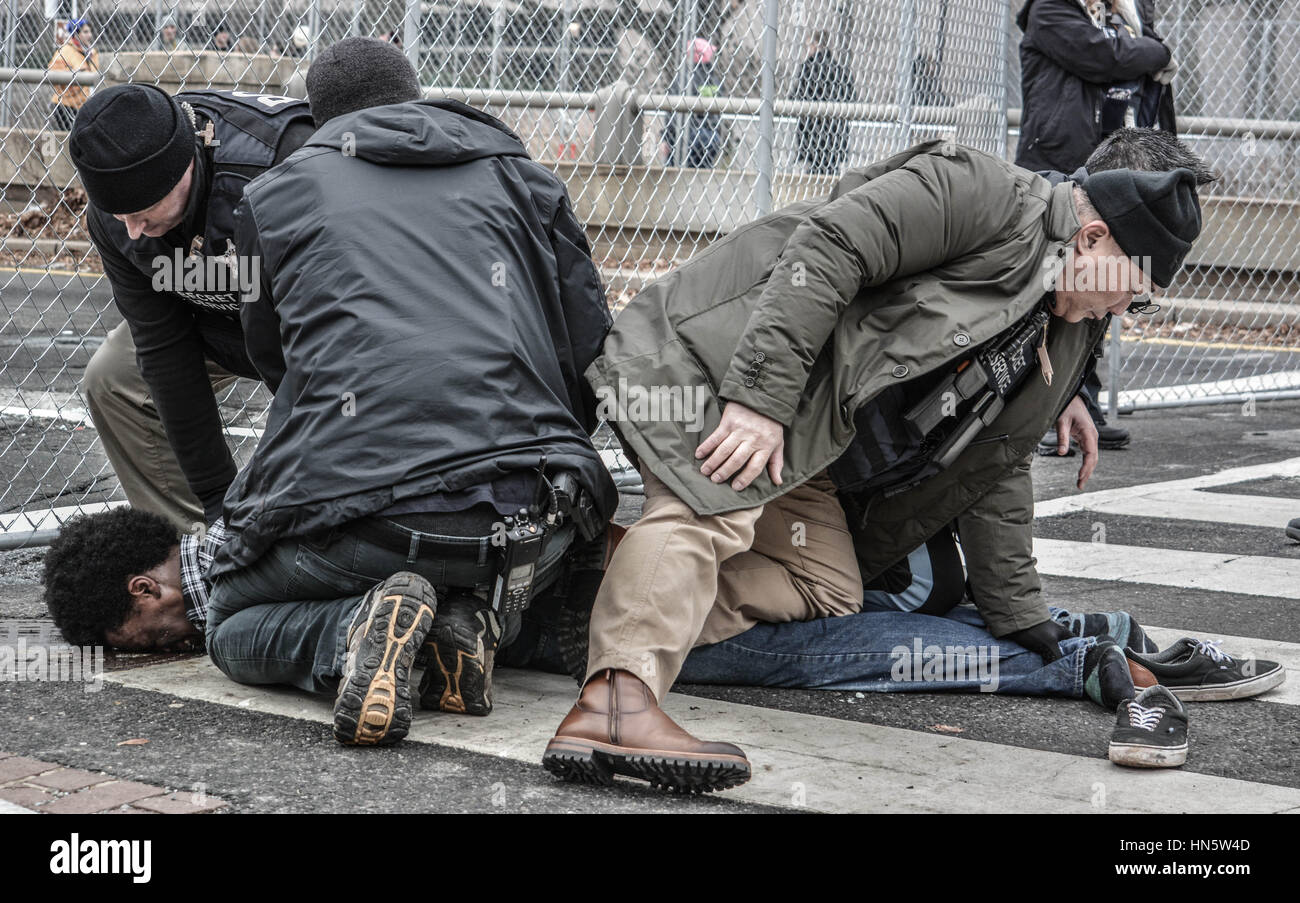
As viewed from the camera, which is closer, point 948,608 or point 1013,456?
point 1013,456

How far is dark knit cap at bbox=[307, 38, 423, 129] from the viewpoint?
12.2 ft

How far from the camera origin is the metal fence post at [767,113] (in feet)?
19.8

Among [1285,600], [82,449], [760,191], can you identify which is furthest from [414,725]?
[82,449]

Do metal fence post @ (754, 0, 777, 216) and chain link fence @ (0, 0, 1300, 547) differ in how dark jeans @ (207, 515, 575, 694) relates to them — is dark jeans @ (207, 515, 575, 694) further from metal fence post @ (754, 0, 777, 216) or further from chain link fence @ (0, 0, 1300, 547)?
metal fence post @ (754, 0, 777, 216)

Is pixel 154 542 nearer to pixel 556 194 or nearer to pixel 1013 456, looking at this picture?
pixel 556 194

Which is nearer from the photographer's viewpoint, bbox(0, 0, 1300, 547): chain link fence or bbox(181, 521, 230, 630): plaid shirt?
bbox(181, 521, 230, 630): plaid shirt

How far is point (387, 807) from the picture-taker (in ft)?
9.04

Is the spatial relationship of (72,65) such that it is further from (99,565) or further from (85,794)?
(85,794)

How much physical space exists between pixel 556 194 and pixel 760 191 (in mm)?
2770

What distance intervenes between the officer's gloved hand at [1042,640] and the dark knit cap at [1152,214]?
A: 34.7 inches

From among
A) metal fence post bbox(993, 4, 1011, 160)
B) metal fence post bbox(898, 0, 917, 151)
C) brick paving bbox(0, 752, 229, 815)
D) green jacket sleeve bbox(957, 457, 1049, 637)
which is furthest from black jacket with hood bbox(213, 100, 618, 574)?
metal fence post bbox(993, 4, 1011, 160)

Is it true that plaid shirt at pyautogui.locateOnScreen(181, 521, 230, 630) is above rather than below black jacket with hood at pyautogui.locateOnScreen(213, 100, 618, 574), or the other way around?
below

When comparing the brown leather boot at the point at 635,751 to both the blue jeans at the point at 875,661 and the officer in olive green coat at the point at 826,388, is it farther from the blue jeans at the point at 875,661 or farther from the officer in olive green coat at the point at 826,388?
the blue jeans at the point at 875,661

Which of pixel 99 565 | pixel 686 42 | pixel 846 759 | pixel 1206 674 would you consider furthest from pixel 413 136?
pixel 686 42
